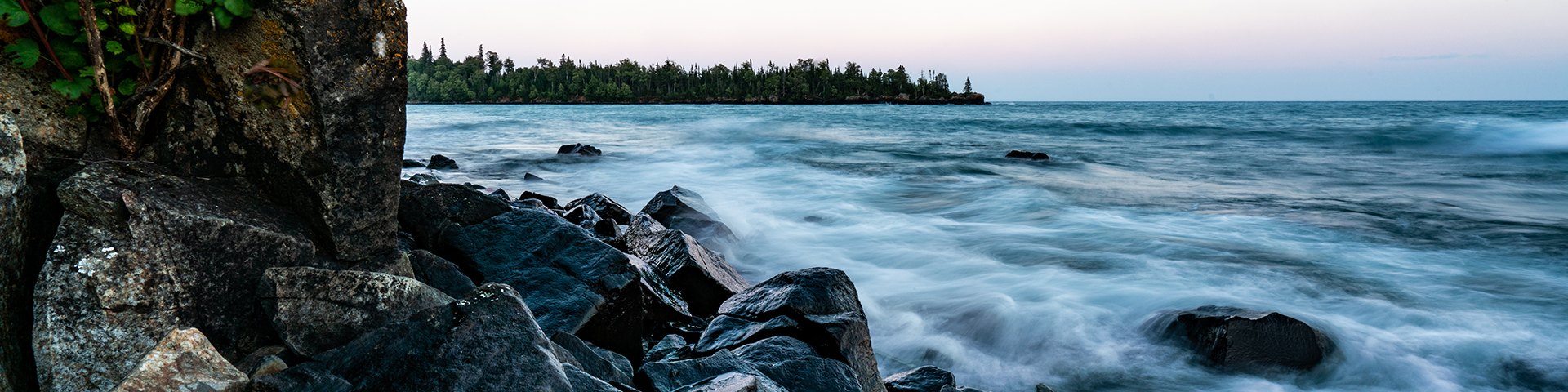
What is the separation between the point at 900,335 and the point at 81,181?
4.46 m

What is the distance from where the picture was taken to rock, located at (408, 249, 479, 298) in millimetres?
3318

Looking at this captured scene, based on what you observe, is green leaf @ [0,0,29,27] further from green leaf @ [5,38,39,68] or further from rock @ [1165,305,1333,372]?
rock @ [1165,305,1333,372]

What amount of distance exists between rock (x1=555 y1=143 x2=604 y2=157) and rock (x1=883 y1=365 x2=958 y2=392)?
14.1m

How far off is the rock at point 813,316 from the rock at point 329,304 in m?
1.61

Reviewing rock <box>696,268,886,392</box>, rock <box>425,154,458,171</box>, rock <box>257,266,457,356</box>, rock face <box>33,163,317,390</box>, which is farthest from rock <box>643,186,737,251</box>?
rock <box>425,154,458,171</box>

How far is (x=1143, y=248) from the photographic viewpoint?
7969mm

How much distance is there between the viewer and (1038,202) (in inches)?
440

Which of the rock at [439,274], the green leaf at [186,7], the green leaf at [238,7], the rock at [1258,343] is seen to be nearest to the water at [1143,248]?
the rock at [1258,343]

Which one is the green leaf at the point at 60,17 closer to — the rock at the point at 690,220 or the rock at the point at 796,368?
the rock at the point at 796,368

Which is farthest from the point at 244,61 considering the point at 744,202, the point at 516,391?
the point at 744,202

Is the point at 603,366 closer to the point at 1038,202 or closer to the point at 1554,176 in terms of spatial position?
the point at 1038,202

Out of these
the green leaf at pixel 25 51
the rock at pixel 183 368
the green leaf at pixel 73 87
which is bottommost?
the rock at pixel 183 368

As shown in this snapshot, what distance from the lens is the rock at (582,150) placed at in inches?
679

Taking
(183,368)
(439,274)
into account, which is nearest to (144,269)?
(183,368)
